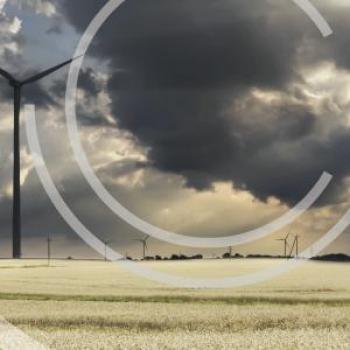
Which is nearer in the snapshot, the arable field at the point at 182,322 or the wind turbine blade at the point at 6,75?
the arable field at the point at 182,322

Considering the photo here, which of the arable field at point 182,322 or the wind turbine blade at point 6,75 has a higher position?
the wind turbine blade at point 6,75

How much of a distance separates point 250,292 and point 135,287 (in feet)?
42.3

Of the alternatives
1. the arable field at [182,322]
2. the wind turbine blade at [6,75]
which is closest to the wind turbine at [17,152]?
the wind turbine blade at [6,75]

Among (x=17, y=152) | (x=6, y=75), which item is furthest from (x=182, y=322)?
(x=17, y=152)

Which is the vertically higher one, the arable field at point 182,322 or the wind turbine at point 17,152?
the wind turbine at point 17,152

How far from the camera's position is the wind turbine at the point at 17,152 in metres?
112

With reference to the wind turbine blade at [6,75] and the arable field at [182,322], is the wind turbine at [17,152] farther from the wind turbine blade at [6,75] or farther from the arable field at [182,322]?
the arable field at [182,322]

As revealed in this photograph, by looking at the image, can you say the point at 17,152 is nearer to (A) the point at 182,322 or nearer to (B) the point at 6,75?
(B) the point at 6,75

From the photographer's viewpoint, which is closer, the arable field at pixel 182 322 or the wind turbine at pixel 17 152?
the arable field at pixel 182 322

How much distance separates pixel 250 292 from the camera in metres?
57.9

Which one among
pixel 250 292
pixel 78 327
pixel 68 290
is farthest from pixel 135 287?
pixel 78 327

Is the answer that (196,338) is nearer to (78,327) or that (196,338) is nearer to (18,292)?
(78,327)

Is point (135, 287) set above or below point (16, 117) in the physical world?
below

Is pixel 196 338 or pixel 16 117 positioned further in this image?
pixel 16 117
